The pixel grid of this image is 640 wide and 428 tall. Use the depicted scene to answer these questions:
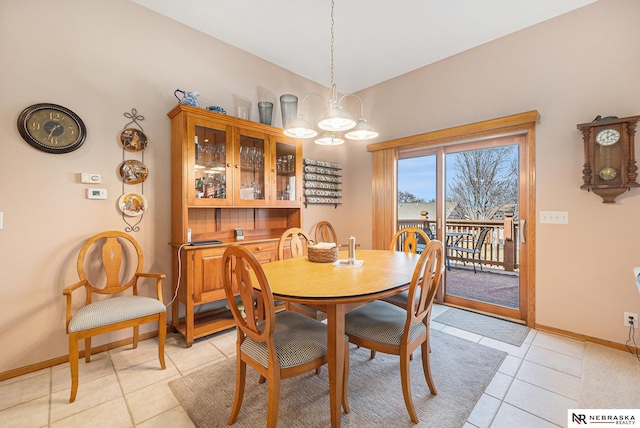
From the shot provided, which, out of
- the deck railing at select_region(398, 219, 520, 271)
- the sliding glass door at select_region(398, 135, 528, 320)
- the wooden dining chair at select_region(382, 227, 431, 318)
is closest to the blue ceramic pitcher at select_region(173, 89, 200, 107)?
the wooden dining chair at select_region(382, 227, 431, 318)

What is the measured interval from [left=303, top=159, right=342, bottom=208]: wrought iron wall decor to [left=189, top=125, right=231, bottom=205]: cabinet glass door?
1323 millimetres

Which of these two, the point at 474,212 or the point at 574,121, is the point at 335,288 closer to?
the point at 474,212

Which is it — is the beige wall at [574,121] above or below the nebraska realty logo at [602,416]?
above

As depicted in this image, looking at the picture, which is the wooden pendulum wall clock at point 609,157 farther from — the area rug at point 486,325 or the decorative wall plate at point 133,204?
the decorative wall plate at point 133,204

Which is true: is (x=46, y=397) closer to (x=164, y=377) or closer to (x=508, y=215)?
(x=164, y=377)

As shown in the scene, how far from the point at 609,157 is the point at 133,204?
4.08 meters

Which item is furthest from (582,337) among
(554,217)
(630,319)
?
(554,217)

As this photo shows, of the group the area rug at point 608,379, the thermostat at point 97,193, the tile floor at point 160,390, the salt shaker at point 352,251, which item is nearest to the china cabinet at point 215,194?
the tile floor at point 160,390

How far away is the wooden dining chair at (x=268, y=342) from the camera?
1.33m

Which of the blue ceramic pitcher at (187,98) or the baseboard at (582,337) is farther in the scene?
the blue ceramic pitcher at (187,98)

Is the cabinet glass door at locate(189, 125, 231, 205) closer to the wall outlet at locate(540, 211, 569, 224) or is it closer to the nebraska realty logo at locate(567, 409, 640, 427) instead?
the nebraska realty logo at locate(567, 409, 640, 427)

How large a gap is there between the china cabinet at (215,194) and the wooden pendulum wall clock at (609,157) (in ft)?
8.93

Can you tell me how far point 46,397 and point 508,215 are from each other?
4.18 m

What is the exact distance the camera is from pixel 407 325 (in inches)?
61.6
